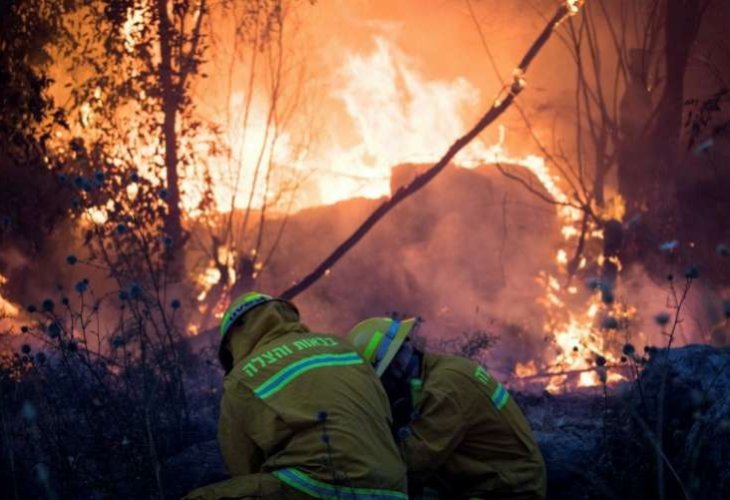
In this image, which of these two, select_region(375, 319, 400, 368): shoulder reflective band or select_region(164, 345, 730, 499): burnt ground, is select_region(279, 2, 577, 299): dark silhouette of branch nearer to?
select_region(164, 345, 730, 499): burnt ground

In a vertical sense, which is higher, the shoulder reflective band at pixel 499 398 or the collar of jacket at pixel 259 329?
the collar of jacket at pixel 259 329

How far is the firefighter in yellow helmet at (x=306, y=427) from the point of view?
318cm

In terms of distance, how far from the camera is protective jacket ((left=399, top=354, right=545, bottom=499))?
3.87 meters

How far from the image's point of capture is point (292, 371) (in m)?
3.36

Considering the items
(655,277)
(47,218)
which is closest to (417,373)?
(655,277)

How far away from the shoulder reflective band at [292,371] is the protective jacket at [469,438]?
59 centimetres

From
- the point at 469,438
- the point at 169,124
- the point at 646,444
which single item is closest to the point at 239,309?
the point at 469,438

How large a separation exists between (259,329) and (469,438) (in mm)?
1027

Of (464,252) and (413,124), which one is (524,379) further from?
(413,124)

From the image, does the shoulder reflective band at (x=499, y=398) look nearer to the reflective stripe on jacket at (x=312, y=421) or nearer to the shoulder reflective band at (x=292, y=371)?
the reflective stripe on jacket at (x=312, y=421)

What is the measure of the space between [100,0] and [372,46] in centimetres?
341

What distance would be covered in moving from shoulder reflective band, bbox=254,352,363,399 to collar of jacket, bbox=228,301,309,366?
1.21 ft

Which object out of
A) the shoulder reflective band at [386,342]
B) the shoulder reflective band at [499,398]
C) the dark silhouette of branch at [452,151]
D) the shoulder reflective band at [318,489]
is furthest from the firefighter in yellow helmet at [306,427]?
the dark silhouette of branch at [452,151]

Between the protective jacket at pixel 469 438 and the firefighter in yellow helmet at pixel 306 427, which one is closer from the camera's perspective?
the firefighter in yellow helmet at pixel 306 427
